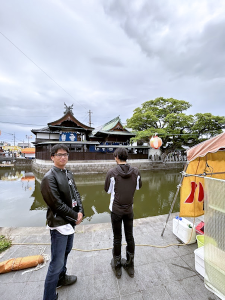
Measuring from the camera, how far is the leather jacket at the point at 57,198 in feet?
3.91

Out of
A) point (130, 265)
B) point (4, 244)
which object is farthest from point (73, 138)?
point (130, 265)

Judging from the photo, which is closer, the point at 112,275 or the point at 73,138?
the point at 112,275

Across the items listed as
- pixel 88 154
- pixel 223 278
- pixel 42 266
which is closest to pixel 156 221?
pixel 223 278

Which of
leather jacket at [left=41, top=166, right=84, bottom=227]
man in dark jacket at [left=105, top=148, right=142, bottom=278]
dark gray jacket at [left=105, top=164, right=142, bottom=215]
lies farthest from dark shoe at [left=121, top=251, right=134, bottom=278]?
leather jacket at [left=41, top=166, right=84, bottom=227]

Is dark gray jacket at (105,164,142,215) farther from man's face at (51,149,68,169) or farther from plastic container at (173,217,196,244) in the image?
plastic container at (173,217,196,244)

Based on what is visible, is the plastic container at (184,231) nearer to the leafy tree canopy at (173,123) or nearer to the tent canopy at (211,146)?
the tent canopy at (211,146)

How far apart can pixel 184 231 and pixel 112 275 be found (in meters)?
1.36

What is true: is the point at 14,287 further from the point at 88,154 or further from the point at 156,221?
the point at 88,154

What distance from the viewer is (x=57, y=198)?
1205mm

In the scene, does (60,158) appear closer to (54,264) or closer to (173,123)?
(54,264)

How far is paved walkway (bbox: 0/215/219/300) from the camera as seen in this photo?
1.42 metres

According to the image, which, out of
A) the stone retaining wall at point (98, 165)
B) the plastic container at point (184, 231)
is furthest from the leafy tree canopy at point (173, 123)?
the plastic container at point (184, 231)

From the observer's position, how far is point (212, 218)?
1.26 m

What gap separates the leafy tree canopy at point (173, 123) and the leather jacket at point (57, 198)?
45.0 ft
